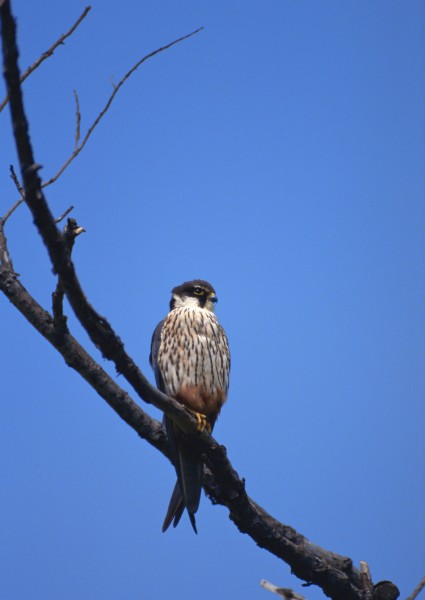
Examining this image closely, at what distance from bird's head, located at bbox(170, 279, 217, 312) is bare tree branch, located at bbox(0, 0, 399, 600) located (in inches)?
58.4

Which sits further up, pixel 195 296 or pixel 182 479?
pixel 195 296

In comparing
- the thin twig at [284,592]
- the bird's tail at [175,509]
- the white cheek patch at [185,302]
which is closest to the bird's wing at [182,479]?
the bird's tail at [175,509]

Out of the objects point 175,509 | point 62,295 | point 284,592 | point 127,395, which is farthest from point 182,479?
point 62,295

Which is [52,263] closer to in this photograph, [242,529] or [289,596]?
[289,596]

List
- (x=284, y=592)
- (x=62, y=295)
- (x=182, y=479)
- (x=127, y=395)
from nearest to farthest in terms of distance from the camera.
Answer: (x=62, y=295) → (x=284, y=592) → (x=127, y=395) → (x=182, y=479)

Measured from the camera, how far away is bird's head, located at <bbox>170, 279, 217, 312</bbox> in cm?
488

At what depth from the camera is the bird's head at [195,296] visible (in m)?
4.88

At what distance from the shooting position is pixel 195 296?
4914 millimetres

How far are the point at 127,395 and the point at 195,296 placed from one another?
204cm

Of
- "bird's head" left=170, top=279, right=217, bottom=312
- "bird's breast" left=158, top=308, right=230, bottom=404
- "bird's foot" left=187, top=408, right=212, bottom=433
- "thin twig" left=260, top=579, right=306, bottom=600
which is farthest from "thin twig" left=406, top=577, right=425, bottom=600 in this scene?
"bird's head" left=170, top=279, right=217, bottom=312

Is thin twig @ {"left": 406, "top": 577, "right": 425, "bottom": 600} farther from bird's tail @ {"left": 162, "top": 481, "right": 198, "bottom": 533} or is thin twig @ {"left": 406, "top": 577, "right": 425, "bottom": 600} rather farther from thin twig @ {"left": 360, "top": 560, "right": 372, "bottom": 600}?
bird's tail @ {"left": 162, "top": 481, "right": 198, "bottom": 533}

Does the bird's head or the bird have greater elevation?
the bird's head

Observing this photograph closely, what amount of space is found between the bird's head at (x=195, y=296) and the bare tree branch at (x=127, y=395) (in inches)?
58.4

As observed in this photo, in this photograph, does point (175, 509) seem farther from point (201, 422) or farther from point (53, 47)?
point (53, 47)
